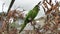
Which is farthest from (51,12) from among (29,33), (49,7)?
(29,33)

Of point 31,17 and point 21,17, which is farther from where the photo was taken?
point 21,17

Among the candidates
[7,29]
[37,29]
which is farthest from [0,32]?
[37,29]

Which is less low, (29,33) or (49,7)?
(49,7)

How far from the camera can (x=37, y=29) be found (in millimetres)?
604

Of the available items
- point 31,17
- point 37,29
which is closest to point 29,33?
point 37,29

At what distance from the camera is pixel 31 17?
1.65ft

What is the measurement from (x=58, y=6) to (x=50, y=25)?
0.25 feet

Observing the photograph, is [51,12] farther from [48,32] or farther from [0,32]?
[0,32]

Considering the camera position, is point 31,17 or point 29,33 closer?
point 31,17

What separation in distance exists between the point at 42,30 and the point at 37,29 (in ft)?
0.07

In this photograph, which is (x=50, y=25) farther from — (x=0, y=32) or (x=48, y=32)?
(x=0, y=32)

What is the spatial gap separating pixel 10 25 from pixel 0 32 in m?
0.06

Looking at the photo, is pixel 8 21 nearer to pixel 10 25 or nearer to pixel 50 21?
pixel 10 25

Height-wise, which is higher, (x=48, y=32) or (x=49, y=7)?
(x=49, y=7)
